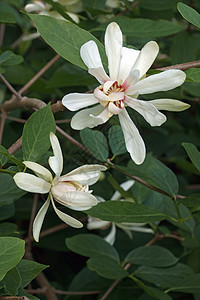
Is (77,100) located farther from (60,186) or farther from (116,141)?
(116,141)

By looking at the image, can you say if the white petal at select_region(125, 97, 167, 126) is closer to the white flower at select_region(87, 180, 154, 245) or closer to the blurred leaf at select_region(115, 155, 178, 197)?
the blurred leaf at select_region(115, 155, 178, 197)

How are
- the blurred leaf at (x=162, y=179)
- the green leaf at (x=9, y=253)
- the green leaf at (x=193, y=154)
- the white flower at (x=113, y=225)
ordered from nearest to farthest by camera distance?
the green leaf at (x=9, y=253) → the green leaf at (x=193, y=154) → the blurred leaf at (x=162, y=179) → the white flower at (x=113, y=225)

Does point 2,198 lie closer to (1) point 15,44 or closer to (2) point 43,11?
(2) point 43,11

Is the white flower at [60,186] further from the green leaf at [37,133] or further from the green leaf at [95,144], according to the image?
the green leaf at [95,144]

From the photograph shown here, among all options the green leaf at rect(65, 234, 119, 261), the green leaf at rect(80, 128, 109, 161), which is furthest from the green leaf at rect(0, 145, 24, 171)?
the green leaf at rect(65, 234, 119, 261)

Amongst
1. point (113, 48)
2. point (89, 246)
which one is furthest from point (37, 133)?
point (89, 246)

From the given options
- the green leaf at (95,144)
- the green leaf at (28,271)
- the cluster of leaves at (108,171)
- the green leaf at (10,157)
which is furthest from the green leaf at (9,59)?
the green leaf at (28,271)
